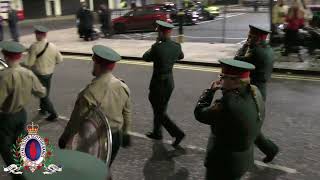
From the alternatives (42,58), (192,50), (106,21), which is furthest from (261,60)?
(106,21)

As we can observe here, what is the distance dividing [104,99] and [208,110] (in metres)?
1.00

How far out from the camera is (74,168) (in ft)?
7.95

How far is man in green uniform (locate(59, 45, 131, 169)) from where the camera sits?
4.18 meters

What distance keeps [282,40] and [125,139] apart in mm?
11290

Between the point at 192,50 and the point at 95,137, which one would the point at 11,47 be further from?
the point at 192,50

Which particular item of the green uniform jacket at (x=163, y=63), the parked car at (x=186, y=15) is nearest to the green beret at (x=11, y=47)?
the green uniform jacket at (x=163, y=63)

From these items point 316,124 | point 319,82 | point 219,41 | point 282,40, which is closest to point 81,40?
point 219,41

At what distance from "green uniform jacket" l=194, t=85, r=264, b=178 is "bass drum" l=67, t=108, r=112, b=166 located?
0.91 metres

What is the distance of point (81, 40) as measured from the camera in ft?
71.7

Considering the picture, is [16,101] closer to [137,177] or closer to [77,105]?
[77,105]

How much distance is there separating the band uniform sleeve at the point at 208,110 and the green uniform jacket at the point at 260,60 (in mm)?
2276

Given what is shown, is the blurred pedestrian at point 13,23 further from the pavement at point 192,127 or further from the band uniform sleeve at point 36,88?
the band uniform sleeve at point 36,88

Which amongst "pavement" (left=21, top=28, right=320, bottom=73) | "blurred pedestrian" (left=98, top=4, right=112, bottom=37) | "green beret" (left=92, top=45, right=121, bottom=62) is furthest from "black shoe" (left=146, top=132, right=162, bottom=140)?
"blurred pedestrian" (left=98, top=4, right=112, bottom=37)

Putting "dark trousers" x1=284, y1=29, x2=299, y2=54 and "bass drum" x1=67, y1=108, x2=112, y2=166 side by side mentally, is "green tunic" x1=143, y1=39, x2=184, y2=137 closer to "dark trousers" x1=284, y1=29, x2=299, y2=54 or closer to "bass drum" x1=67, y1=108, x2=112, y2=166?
"bass drum" x1=67, y1=108, x2=112, y2=166
